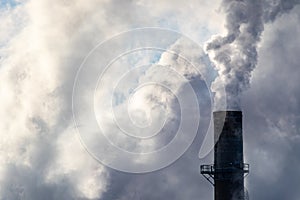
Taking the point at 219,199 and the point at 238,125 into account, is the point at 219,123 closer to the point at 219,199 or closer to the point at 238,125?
the point at 238,125

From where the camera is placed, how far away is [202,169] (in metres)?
83.6

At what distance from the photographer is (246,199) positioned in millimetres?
84438

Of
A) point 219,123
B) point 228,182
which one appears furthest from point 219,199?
point 219,123

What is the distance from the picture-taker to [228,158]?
8112 centimetres

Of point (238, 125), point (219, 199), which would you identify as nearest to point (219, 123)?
point (238, 125)

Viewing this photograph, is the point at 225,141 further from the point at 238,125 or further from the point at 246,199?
the point at 246,199

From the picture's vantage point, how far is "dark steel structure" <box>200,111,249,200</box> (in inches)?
3184

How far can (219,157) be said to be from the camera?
81562 mm

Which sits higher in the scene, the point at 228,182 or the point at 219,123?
the point at 219,123

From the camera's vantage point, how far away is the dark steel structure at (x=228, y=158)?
265 ft

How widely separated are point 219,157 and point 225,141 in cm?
174

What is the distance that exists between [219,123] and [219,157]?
339cm

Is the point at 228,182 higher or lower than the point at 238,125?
lower

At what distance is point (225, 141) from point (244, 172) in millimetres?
3601
